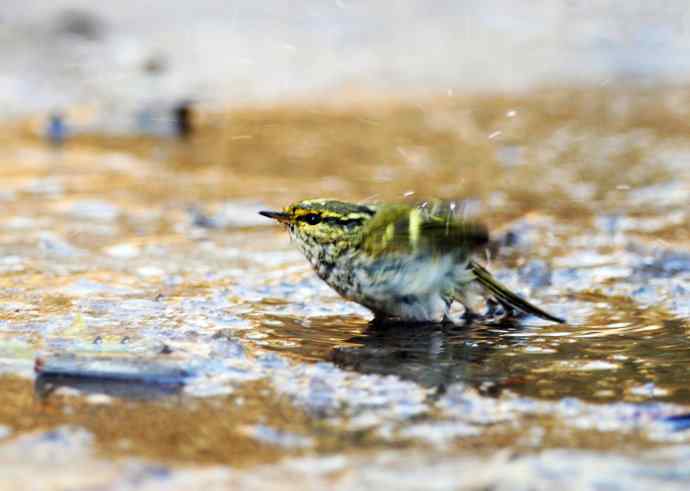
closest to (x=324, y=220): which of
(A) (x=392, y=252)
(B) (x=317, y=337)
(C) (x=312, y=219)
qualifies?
(C) (x=312, y=219)

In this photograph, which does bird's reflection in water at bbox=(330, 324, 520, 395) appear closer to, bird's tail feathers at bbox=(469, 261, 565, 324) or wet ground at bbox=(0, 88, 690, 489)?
wet ground at bbox=(0, 88, 690, 489)

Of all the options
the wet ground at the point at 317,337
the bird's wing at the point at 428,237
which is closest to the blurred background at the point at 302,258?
the wet ground at the point at 317,337

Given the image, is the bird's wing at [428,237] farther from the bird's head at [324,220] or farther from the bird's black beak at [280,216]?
the bird's black beak at [280,216]

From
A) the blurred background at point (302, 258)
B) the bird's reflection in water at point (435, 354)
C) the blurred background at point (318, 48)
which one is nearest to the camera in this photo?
the blurred background at point (302, 258)

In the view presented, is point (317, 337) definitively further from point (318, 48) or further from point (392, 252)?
point (318, 48)

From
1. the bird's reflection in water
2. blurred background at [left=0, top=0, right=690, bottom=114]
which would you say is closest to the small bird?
the bird's reflection in water

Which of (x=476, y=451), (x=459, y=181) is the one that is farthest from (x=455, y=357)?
(x=459, y=181)
